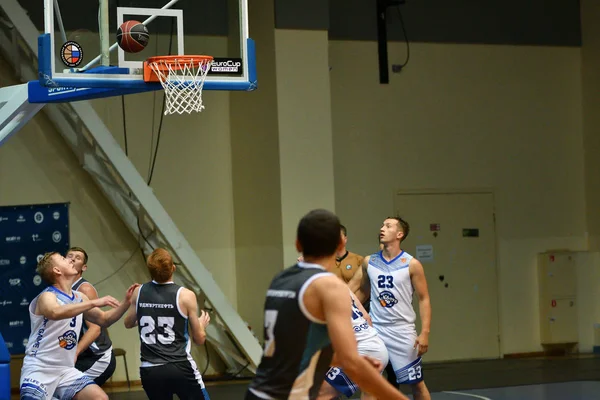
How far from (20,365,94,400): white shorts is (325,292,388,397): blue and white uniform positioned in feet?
6.18

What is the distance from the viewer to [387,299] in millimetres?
8383

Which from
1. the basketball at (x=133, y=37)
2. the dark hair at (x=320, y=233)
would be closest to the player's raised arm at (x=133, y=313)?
the basketball at (x=133, y=37)

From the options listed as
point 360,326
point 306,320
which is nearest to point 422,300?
point 360,326

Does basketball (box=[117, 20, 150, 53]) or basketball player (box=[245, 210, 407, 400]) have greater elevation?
basketball (box=[117, 20, 150, 53])

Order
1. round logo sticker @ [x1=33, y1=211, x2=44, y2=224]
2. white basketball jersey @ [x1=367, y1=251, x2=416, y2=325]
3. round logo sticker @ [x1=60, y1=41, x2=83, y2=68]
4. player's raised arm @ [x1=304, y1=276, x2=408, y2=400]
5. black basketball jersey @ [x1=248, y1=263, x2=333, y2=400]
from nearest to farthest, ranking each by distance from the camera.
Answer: player's raised arm @ [x1=304, y1=276, x2=408, y2=400] < black basketball jersey @ [x1=248, y1=263, x2=333, y2=400] < round logo sticker @ [x1=60, y1=41, x2=83, y2=68] < white basketball jersey @ [x1=367, y1=251, x2=416, y2=325] < round logo sticker @ [x1=33, y1=211, x2=44, y2=224]

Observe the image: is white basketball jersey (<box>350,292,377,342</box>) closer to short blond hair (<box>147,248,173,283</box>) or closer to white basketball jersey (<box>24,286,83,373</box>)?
short blond hair (<box>147,248,173,283</box>)

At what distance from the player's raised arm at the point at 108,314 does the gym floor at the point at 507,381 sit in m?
4.08

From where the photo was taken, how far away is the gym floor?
1084 centimetres

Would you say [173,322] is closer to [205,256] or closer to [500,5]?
[205,256]

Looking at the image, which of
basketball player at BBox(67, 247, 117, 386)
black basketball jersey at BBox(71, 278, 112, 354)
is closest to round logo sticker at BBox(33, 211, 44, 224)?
basketball player at BBox(67, 247, 117, 386)

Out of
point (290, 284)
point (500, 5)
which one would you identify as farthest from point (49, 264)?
point (500, 5)

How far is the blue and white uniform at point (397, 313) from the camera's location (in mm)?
8227

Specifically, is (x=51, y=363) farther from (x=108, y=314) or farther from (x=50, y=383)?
(x=108, y=314)

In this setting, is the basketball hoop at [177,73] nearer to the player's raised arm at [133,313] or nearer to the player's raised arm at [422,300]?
the player's raised arm at [133,313]
